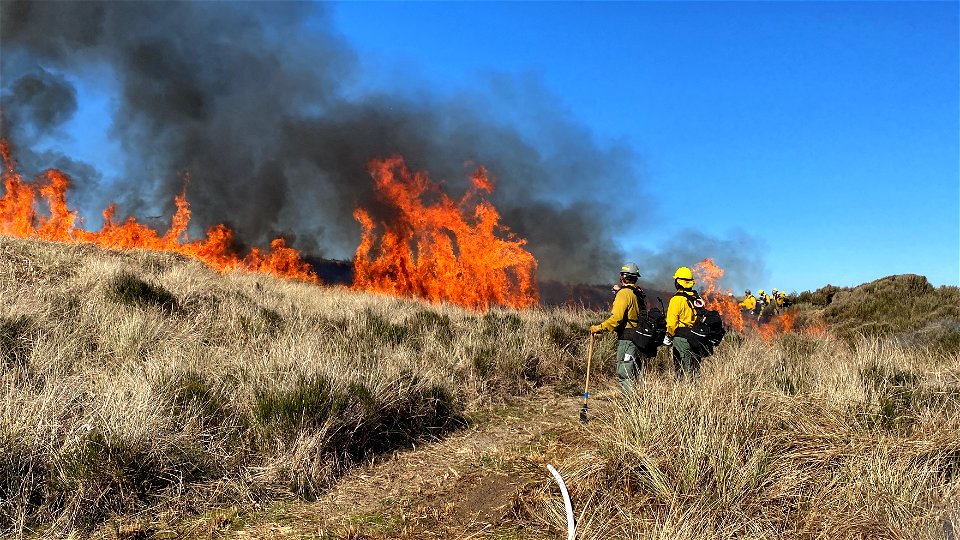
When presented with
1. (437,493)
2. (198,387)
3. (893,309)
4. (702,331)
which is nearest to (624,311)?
(702,331)

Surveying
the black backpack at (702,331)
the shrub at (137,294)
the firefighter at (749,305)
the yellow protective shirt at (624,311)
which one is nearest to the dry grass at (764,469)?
the black backpack at (702,331)

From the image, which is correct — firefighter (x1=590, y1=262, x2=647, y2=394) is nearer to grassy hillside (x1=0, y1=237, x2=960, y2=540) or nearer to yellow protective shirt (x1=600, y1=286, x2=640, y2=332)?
yellow protective shirt (x1=600, y1=286, x2=640, y2=332)

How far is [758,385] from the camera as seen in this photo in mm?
5984

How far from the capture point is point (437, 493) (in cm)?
486

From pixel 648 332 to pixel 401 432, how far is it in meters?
3.78

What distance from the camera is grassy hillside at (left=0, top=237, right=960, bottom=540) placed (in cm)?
390

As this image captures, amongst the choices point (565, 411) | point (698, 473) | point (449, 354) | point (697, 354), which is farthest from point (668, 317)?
point (698, 473)

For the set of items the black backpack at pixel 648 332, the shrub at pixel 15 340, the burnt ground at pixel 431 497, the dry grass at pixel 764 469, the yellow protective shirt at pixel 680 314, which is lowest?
the burnt ground at pixel 431 497

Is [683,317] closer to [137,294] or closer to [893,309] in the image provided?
[137,294]

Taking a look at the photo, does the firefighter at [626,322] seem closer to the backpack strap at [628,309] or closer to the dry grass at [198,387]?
the backpack strap at [628,309]

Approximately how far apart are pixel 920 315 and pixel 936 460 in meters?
19.3

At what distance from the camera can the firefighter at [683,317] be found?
7.81 m

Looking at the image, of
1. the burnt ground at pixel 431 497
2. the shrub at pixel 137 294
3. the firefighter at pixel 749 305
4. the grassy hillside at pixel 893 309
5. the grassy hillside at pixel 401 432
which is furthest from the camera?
the firefighter at pixel 749 305

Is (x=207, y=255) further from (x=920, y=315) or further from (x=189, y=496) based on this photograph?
(x=920, y=315)
